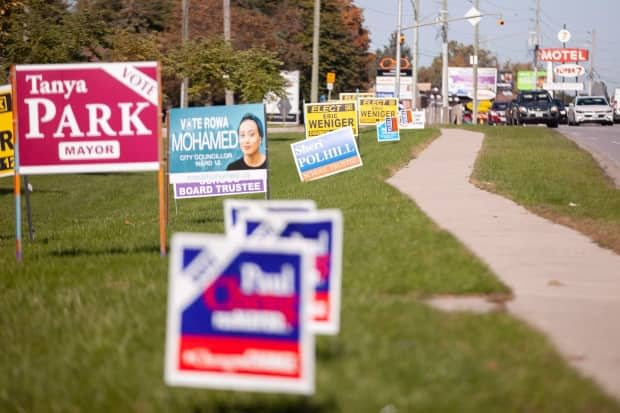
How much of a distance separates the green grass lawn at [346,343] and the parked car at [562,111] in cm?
4705

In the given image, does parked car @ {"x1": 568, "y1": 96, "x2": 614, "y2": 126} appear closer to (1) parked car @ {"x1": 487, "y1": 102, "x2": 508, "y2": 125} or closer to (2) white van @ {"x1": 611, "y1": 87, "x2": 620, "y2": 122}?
(2) white van @ {"x1": 611, "y1": 87, "x2": 620, "y2": 122}

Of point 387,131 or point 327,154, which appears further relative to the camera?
point 387,131

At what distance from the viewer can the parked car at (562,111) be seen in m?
58.3

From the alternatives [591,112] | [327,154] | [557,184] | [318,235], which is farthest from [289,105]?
[318,235]

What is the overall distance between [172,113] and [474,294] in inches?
284

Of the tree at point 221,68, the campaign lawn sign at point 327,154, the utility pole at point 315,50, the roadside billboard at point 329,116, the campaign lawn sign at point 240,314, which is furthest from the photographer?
the utility pole at point 315,50

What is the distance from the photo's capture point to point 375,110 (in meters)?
37.1

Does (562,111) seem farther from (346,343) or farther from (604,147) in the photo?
(346,343)

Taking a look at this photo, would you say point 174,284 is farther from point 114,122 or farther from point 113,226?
point 113,226

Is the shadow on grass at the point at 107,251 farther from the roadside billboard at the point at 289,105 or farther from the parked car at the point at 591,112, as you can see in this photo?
the roadside billboard at the point at 289,105

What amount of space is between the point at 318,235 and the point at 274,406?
2.75 ft

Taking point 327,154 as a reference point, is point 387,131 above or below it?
below

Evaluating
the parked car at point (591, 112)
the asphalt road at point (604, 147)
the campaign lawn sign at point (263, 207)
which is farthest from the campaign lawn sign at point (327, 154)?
the parked car at point (591, 112)

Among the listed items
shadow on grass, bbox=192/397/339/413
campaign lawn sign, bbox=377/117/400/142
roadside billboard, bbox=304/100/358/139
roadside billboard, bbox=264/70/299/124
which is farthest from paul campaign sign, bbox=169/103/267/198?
roadside billboard, bbox=264/70/299/124
